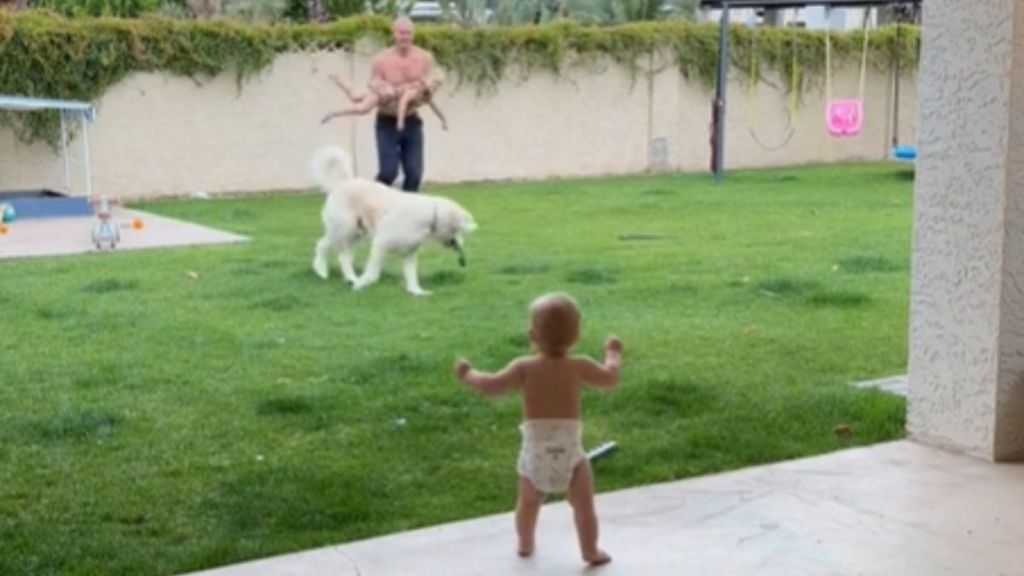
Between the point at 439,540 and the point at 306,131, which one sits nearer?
the point at 439,540

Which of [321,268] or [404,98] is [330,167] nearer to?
[321,268]

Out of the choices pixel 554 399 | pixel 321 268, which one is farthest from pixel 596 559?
pixel 321 268

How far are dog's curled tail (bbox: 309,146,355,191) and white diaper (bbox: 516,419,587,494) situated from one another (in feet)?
15.1

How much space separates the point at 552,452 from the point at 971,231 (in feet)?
5.38

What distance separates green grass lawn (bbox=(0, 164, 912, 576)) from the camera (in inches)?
141

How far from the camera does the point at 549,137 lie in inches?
653

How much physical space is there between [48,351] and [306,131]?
943cm

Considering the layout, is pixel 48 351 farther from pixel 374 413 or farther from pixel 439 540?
pixel 439 540

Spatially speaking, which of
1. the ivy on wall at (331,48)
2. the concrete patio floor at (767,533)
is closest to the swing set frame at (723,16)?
the ivy on wall at (331,48)

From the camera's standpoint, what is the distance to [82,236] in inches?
401

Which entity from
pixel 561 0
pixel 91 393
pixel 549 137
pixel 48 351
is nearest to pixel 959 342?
pixel 91 393

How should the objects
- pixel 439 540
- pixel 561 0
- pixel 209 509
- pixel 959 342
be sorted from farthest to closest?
pixel 561 0 < pixel 959 342 < pixel 209 509 < pixel 439 540

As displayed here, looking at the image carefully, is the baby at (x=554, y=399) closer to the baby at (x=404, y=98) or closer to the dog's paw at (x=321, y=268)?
the dog's paw at (x=321, y=268)

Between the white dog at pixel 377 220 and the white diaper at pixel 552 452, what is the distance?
4212 millimetres
